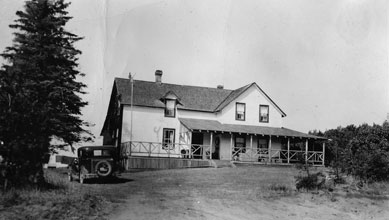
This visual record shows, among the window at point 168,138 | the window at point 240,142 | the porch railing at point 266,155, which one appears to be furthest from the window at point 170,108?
the porch railing at point 266,155

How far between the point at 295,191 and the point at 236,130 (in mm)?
16467

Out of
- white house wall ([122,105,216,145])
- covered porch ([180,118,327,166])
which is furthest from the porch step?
white house wall ([122,105,216,145])

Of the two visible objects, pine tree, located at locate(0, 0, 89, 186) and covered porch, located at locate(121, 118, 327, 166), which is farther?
covered porch, located at locate(121, 118, 327, 166)

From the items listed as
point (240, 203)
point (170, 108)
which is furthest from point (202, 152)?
point (240, 203)

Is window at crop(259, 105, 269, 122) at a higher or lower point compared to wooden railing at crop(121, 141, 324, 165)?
higher

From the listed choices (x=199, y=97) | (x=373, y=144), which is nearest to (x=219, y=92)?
(x=199, y=97)

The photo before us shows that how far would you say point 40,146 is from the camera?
11.9m

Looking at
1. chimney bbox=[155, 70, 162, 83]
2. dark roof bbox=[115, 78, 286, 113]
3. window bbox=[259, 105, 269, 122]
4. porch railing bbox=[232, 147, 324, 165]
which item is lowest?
porch railing bbox=[232, 147, 324, 165]

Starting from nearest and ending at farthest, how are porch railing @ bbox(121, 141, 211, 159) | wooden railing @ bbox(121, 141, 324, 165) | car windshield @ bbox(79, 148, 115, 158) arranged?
car windshield @ bbox(79, 148, 115, 158) < porch railing @ bbox(121, 141, 211, 159) < wooden railing @ bbox(121, 141, 324, 165)

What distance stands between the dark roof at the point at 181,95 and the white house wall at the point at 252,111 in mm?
396

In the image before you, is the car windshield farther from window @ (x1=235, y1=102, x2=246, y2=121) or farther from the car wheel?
window @ (x1=235, y1=102, x2=246, y2=121)

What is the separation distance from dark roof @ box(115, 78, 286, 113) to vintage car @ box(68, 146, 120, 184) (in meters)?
13.3

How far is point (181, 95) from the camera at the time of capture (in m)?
35.2

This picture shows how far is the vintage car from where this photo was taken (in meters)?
17.1
